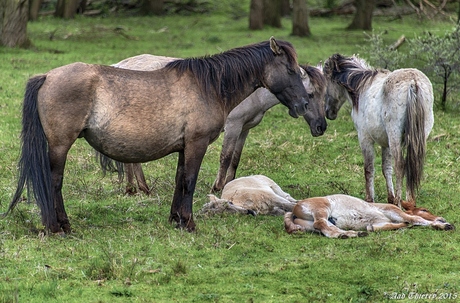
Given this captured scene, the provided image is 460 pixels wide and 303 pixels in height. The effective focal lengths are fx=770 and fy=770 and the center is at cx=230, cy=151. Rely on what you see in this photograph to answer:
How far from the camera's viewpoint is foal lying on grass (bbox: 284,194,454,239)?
834 centimetres

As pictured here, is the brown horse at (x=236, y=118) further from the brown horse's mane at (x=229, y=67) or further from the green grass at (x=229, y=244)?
the brown horse's mane at (x=229, y=67)

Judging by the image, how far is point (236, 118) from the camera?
1085 centimetres

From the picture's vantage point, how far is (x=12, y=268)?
671 cm

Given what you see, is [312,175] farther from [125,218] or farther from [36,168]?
[36,168]

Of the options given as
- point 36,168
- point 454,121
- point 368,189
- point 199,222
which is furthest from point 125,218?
point 454,121

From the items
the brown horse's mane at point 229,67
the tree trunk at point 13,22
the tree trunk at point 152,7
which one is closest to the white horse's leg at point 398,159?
the brown horse's mane at point 229,67

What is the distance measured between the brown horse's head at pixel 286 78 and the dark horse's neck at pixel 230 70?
77 mm

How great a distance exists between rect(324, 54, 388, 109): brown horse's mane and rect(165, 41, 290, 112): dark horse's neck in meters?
1.92

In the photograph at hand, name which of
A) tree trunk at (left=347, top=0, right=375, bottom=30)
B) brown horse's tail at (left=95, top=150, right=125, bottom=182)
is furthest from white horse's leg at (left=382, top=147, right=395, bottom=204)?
tree trunk at (left=347, top=0, right=375, bottom=30)

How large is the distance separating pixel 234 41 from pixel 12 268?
19107mm

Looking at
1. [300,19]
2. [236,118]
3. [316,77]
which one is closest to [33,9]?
[300,19]

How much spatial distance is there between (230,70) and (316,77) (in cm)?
247

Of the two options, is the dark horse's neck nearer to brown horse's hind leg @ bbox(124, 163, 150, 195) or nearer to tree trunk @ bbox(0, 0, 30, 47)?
brown horse's hind leg @ bbox(124, 163, 150, 195)

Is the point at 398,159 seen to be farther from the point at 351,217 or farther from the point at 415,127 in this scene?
the point at 351,217
